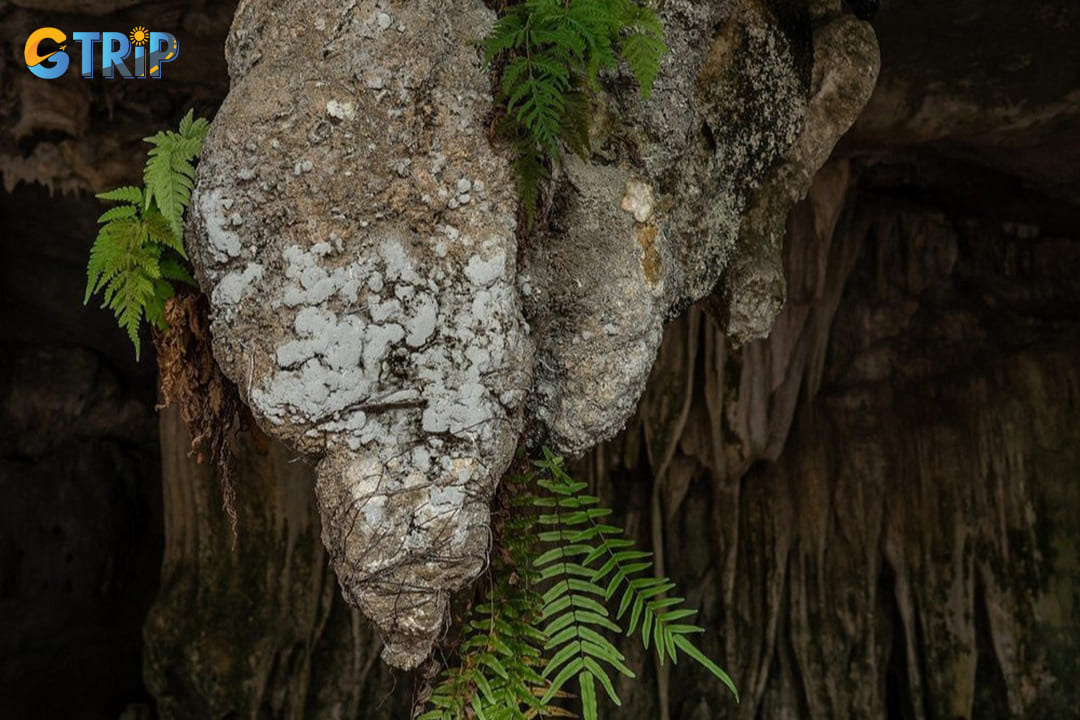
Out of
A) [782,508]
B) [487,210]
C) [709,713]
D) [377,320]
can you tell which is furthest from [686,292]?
[709,713]

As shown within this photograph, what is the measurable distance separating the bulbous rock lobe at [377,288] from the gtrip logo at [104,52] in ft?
5.46

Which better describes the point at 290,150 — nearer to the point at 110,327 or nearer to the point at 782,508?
the point at 782,508

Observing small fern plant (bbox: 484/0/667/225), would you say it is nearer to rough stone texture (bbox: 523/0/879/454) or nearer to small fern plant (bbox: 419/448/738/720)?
rough stone texture (bbox: 523/0/879/454)

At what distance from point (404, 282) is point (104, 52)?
78.8 inches

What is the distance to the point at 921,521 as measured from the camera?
155 inches

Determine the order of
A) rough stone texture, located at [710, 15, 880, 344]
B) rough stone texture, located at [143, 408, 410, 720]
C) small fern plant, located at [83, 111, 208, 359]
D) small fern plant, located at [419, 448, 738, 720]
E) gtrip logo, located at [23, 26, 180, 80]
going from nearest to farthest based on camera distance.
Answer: small fern plant, located at [83, 111, 208, 359], small fern plant, located at [419, 448, 738, 720], rough stone texture, located at [710, 15, 880, 344], gtrip logo, located at [23, 26, 180, 80], rough stone texture, located at [143, 408, 410, 720]

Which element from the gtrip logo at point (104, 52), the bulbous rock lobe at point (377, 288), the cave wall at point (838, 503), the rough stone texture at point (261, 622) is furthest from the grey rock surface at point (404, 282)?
the rough stone texture at point (261, 622)

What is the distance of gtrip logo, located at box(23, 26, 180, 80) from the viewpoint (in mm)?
2938

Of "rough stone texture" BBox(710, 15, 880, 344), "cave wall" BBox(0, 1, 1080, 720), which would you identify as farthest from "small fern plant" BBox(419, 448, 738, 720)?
"cave wall" BBox(0, 1, 1080, 720)

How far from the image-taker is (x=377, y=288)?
4.81 feet

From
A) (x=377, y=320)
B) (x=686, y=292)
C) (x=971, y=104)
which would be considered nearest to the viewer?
(x=377, y=320)

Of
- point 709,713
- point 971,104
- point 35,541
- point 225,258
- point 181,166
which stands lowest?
point 709,713

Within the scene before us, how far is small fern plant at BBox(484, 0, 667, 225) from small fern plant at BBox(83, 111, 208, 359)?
47 centimetres

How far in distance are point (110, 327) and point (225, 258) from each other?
3584mm
